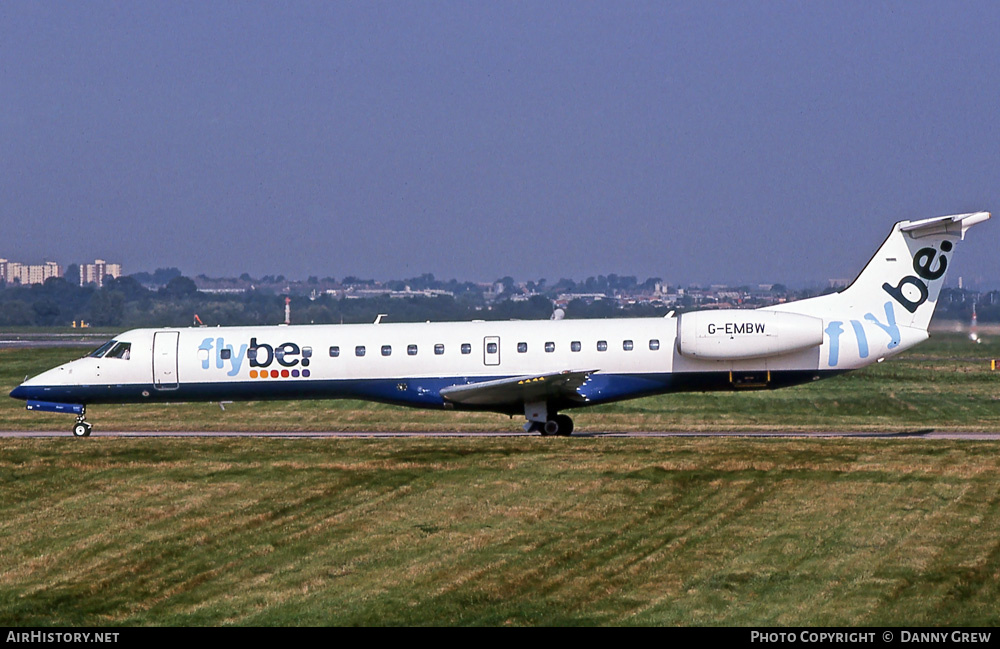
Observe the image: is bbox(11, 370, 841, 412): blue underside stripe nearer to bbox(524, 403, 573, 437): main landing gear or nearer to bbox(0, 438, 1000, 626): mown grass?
bbox(524, 403, 573, 437): main landing gear

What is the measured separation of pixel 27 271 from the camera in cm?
19025

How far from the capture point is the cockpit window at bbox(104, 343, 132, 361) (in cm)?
3172

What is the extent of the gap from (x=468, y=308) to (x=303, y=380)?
166ft

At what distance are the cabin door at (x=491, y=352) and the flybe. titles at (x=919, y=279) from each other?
9759mm

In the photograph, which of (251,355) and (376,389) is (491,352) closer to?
(376,389)

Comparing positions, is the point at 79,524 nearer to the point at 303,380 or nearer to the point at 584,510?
the point at 584,510

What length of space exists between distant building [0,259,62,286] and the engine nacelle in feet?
572

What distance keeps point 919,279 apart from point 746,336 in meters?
4.64

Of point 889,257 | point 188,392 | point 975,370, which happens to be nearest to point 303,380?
point 188,392

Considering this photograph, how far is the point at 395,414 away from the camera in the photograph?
40906mm

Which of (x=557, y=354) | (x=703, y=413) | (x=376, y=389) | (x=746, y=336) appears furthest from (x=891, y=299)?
(x=376, y=389)

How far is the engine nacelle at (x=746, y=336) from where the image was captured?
2936 centimetres

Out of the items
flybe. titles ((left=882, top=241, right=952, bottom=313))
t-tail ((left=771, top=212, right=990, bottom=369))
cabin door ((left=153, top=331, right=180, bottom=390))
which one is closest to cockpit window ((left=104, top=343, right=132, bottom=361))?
cabin door ((left=153, top=331, right=180, bottom=390))

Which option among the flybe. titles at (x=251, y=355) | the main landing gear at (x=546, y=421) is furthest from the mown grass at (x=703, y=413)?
the flybe. titles at (x=251, y=355)
